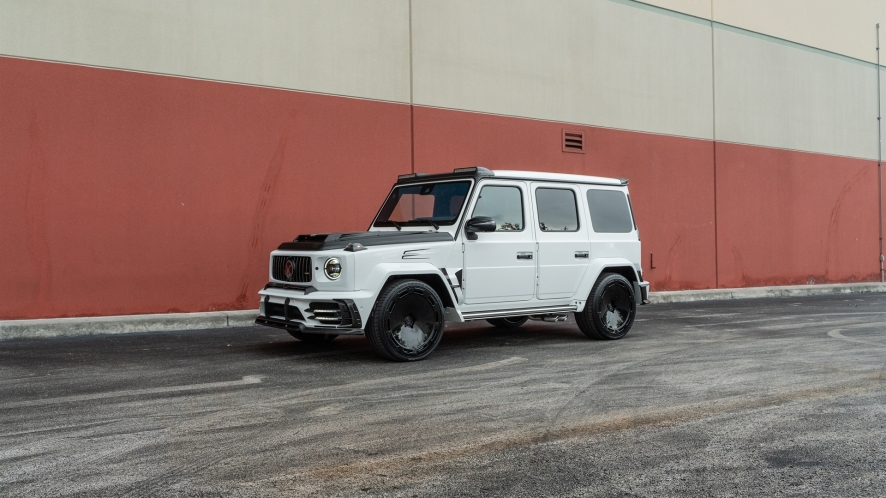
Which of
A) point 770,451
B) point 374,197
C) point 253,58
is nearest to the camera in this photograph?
A: point 770,451

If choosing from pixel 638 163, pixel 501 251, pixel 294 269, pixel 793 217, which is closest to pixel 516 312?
pixel 501 251

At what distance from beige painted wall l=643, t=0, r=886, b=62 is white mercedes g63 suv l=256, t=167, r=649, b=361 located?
10389mm

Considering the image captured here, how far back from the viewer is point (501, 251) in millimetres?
8305

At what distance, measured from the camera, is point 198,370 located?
7145 millimetres

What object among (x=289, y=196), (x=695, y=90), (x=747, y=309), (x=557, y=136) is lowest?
(x=747, y=309)

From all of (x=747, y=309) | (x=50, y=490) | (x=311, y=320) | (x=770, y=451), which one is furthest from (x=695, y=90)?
(x=50, y=490)

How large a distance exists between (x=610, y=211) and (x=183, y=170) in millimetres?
6254

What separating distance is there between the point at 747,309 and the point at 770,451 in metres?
10.7

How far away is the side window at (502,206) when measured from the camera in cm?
827

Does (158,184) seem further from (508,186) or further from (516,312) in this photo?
(516,312)

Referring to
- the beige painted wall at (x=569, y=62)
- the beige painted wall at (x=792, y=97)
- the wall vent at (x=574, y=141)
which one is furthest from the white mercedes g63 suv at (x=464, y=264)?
the beige painted wall at (x=792, y=97)

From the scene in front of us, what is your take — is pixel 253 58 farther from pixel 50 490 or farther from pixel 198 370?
pixel 50 490

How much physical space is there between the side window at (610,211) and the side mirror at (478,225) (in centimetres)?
194

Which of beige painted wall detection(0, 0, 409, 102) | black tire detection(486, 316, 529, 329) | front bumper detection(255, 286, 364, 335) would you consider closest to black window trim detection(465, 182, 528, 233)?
front bumper detection(255, 286, 364, 335)
